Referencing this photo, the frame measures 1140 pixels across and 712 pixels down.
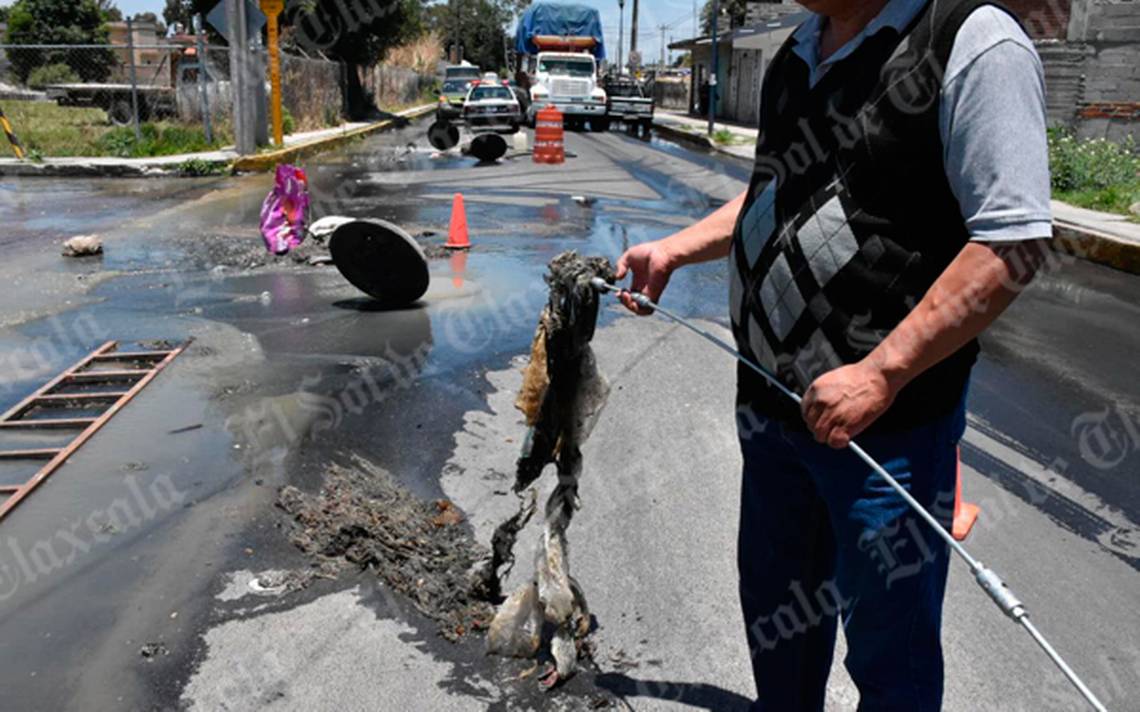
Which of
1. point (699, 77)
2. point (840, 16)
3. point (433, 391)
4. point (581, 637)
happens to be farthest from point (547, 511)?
point (699, 77)

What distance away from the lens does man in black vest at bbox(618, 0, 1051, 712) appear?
1.84 meters

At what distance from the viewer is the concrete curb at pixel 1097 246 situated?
11578mm

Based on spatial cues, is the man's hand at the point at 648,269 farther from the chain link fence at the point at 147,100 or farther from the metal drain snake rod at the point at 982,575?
the chain link fence at the point at 147,100

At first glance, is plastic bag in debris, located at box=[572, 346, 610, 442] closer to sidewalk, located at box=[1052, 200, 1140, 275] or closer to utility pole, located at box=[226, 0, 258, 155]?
sidewalk, located at box=[1052, 200, 1140, 275]

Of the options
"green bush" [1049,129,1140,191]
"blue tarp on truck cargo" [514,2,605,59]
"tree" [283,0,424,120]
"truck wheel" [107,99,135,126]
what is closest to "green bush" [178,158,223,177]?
"truck wheel" [107,99,135,126]

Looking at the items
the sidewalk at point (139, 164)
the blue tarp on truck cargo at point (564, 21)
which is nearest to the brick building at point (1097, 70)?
the sidewalk at point (139, 164)

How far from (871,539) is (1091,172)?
1661cm

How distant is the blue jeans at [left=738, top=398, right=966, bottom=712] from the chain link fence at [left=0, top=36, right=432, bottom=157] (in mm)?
19171

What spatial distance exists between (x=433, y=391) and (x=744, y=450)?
378 centimetres

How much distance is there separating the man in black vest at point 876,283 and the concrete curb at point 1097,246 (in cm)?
1001

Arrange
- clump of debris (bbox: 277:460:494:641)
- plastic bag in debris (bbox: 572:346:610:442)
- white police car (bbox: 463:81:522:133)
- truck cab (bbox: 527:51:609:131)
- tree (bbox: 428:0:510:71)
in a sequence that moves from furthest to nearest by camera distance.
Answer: tree (bbox: 428:0:510:71) → truck cab (bbox: 527:51:609:131) → white police car (bbox: 463:81:522:133) → clump of debris (bbox: 277:460:494:641) → plastic bag in debris (bbox: 572:346:610:442)

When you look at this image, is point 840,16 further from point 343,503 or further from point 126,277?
point 126,277

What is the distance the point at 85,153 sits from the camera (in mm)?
20656

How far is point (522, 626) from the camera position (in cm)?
325
